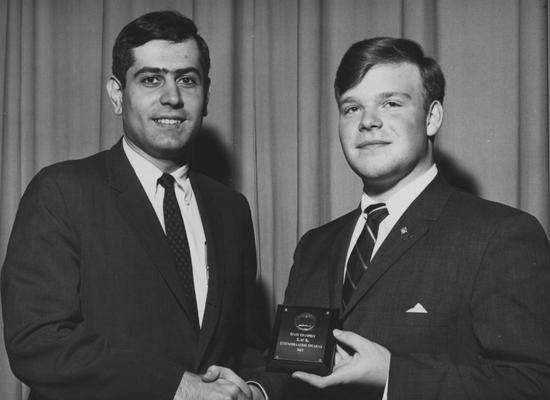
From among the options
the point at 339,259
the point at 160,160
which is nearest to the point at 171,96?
the point at 160,160

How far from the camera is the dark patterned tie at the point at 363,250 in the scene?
1.92 m

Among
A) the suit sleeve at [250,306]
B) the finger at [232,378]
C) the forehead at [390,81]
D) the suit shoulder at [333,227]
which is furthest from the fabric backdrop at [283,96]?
the finger at [232,378]

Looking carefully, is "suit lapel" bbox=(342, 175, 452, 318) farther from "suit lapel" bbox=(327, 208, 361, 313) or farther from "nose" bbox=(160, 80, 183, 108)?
"nose" bbox=(160, 80, 183, 108)

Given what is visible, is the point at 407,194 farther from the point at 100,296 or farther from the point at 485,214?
the point at 100,296

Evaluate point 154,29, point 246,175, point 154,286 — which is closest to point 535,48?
point 246,175

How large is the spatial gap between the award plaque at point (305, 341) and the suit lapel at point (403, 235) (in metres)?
0.15

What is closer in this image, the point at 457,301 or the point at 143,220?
the point at 457,301

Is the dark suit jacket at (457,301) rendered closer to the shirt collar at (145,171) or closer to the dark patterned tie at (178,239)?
the dark patterned tie at (178,239)

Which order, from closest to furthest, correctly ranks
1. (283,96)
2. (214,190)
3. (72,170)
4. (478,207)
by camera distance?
(478,207) → (72,170) → (214,190) → (283,96)

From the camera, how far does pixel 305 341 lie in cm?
168

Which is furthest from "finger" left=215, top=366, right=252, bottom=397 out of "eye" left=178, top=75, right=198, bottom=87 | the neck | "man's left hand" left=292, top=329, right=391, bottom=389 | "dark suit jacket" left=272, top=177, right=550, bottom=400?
"eye" left=178, top=75, right=198, bottom=87

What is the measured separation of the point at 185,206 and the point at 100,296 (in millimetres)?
440

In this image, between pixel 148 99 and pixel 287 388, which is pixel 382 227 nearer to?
pixel 287 388

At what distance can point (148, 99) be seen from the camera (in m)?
2.15
